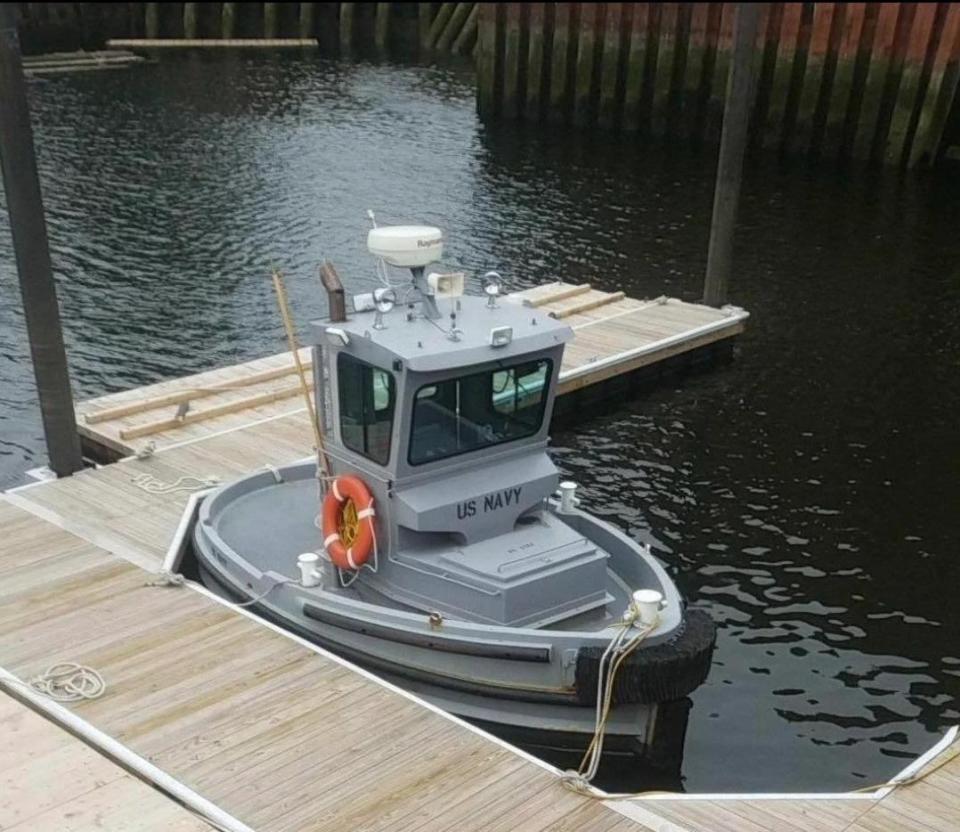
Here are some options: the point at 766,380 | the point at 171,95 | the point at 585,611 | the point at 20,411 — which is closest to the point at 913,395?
the point at 766,380

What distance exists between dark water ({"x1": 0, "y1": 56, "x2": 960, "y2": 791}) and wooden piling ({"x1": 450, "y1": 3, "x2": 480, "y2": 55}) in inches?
571

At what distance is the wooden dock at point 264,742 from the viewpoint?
7066 mm

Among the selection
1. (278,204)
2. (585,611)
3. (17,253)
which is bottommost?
(278,204)

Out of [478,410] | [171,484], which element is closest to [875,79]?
[171,484]

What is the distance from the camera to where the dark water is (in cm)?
1055

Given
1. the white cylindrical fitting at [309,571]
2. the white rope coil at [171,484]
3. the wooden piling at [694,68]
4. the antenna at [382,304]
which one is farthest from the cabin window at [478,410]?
the wooden piling at [694,68]

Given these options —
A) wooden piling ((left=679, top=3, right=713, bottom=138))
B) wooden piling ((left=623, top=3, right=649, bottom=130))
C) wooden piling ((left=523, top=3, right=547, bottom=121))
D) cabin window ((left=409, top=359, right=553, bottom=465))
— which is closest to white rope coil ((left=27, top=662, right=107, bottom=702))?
cabin window ((left=409, top=359, right=553, bottom=465))

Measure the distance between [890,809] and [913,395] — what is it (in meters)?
10.4

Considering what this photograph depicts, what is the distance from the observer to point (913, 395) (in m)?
16.5

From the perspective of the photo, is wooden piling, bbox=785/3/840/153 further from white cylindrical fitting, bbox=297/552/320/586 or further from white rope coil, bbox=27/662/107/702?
white rope coil, bbox=27/662/107/702

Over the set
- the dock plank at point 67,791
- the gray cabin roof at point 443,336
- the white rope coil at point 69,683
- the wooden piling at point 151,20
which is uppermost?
the gray cabin roof at point 443,336

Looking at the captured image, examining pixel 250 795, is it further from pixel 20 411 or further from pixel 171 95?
pixel 171 95

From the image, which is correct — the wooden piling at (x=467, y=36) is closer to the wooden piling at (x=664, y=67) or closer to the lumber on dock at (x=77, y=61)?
the lumber on dock at (x=77, y=61)

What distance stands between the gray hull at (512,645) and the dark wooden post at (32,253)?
2.76 m
